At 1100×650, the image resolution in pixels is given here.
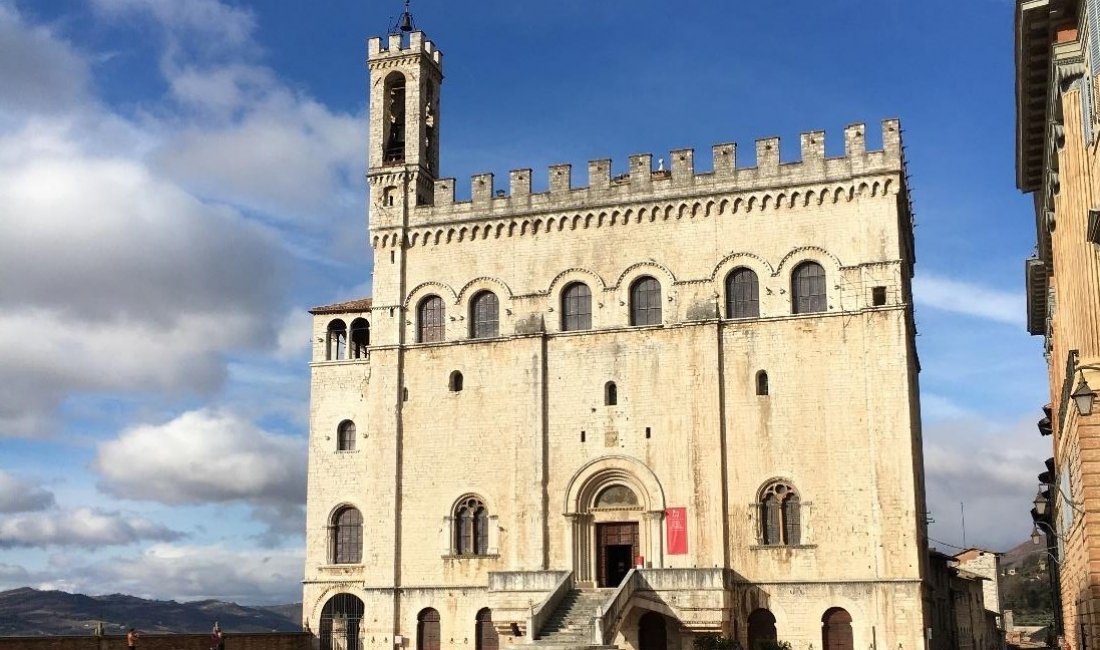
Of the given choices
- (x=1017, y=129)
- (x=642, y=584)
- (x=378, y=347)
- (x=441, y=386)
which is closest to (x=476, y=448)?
(x=441, y=386)

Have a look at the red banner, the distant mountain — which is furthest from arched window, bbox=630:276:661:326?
the distant mountain

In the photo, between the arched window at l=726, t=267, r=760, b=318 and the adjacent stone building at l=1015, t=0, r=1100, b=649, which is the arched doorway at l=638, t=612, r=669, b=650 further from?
the adjacent stone building at l=1015, t=0, r=1100, b=649

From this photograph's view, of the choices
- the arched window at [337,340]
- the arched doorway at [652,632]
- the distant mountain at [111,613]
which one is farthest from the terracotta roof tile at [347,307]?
the distant mountain at [111,613]

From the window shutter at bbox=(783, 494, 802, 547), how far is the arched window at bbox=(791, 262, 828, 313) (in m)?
5.62

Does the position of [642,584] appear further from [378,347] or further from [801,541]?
[378,347]

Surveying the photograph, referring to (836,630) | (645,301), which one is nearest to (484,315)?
(645,301)

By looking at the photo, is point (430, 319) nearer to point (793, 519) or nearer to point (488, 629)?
point (488, 629)

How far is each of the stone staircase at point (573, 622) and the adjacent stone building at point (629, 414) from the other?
108 millimetres

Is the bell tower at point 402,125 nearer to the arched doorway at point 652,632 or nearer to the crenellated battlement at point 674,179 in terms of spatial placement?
the crenellated battlement at point 674,179

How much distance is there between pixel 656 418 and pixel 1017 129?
1534 cm

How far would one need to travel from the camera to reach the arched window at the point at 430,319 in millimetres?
40000

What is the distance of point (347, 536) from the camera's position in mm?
40906

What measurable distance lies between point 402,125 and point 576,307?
9.78 metres

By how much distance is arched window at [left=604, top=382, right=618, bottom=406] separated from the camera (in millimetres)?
37188
